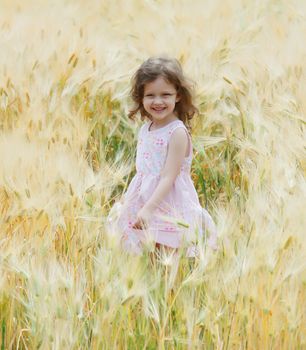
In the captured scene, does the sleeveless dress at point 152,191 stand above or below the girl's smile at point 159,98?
below

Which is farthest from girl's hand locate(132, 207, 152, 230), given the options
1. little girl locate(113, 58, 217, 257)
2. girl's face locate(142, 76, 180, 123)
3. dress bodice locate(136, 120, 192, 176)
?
girl's face locate(142, 76, 180, 123)

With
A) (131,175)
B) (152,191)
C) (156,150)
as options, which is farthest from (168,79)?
(131,175)

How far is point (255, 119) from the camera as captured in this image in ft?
7.60

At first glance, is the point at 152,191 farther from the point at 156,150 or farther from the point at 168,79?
the point at 168,79

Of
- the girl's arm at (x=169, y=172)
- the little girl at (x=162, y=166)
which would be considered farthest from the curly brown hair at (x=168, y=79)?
the girl's arm at (x=169, y=172)

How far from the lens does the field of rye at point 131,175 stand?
1389mm

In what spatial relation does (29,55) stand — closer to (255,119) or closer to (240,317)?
(255,119)

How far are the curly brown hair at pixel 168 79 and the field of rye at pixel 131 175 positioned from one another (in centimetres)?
20

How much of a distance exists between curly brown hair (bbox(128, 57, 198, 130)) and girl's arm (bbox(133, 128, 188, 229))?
12cm

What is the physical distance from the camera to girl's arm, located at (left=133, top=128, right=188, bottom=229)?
6.56 ft

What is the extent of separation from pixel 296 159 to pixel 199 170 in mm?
469

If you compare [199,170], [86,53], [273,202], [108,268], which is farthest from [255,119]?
[108,268]

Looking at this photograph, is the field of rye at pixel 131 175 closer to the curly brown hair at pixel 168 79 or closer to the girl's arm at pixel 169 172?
the girl's arm at pixel 169 172

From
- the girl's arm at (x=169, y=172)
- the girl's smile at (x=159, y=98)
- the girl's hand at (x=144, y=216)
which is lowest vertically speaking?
the girl's hand at (x=144, y=216)
